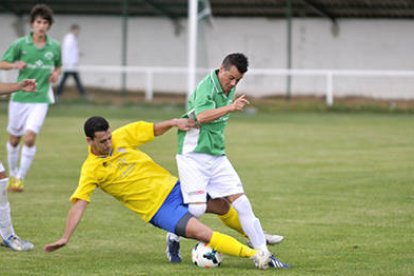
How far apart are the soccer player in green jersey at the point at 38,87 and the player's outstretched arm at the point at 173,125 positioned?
541 cm

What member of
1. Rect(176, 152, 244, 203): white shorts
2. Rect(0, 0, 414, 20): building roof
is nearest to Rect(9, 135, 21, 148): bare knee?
Rect(176, 152, 244, 203): white shorts

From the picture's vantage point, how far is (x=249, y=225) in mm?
8719

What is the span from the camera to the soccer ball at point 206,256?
851 centimetres

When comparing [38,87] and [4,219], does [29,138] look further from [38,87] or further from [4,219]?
[4,219]

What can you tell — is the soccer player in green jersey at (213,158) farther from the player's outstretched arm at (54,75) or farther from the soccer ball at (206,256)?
the player's outstretched arm at (54,75)

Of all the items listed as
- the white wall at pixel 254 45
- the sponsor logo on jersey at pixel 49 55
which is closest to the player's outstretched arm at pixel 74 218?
the sponsor logo on jersey at pixel 49 55

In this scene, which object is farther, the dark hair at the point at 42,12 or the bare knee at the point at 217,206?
the dark hair at the point at 42,12

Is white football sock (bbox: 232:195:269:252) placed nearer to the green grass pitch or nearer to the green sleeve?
the green grass pitch

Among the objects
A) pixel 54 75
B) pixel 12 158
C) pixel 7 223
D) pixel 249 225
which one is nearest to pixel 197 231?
pixel 249 225

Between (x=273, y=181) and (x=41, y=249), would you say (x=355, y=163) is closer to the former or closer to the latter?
(x=273, y=181)

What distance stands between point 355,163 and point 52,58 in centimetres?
524

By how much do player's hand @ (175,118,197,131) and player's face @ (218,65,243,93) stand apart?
0.40 meters

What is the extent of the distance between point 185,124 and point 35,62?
569 centimetres

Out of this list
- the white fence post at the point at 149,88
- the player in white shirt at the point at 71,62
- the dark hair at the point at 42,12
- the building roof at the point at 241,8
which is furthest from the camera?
the building roof at the point at 241,8
